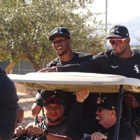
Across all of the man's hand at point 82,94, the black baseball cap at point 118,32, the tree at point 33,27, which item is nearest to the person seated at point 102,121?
the man's hand at point 82,94

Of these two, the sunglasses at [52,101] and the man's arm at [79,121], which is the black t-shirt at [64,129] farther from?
the sunglasses at [52,101]

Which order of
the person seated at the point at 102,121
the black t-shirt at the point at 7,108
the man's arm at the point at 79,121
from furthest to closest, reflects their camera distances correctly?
the man's arm at the point at 79,121 < the person seated at the point at 102,121 < the black t-shirt at the point at 7,108

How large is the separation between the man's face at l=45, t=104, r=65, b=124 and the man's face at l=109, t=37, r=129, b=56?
0.84 meters

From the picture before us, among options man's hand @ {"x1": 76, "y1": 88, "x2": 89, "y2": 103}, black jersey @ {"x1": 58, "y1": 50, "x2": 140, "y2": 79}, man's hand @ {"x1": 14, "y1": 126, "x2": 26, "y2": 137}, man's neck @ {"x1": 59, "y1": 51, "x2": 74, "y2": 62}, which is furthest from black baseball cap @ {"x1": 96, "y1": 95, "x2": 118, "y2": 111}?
man's neck @ {"x1": 59, "y1": 51, "x2": 74, "y2": 62}

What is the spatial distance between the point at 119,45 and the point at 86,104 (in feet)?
2.34

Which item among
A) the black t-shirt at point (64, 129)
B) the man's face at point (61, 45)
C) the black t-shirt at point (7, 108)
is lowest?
the black t-shirt at point (64, 129)

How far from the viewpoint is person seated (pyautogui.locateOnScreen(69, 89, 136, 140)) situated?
4.11m

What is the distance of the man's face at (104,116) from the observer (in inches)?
165

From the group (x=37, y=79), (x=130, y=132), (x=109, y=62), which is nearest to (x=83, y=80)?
(x=37, y=79)

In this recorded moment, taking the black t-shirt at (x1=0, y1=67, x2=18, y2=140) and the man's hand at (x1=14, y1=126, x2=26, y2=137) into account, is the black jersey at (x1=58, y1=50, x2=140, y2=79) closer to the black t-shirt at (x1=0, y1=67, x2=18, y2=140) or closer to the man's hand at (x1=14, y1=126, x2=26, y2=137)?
the man's hand at (x1=14, y1=126, x2=26, y2=137)

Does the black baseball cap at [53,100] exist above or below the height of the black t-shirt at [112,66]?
below

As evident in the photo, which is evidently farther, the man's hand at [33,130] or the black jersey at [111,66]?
the black jersey at [111,66]

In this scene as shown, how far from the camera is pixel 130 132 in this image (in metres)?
4.11

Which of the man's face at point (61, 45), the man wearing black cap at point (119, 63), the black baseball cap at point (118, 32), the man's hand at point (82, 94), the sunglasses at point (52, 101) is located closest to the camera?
the man's hand at point (82, 94)
